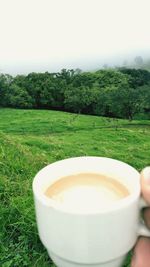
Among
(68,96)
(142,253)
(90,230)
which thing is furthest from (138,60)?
(90,230)

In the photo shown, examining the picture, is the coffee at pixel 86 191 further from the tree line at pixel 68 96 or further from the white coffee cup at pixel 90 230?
the tree line at pixel 68 96

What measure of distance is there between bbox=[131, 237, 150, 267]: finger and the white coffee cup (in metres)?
0.04

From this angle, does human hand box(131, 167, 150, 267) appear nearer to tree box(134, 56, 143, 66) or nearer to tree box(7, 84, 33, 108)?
tree box(7, 84, 33, 108)

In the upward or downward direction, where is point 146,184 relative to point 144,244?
upward

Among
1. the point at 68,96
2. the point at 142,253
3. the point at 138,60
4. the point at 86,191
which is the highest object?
the point at 86,191

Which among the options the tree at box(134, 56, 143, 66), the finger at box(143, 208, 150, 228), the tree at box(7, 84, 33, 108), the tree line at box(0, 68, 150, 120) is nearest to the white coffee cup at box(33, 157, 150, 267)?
the finger at box(143, 208, 150, 228)

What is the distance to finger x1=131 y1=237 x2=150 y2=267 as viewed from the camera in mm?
685

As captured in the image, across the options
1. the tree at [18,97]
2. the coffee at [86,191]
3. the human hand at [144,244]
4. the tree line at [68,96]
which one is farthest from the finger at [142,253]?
the tree at [18,97]

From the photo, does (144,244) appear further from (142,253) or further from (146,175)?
(146,175)

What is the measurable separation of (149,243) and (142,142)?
1527 centimetres

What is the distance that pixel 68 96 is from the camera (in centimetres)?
3044

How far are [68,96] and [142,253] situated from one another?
1178 inches

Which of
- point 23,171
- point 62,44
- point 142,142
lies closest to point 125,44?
Answer: point 62,44

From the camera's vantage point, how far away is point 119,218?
1.91ft
